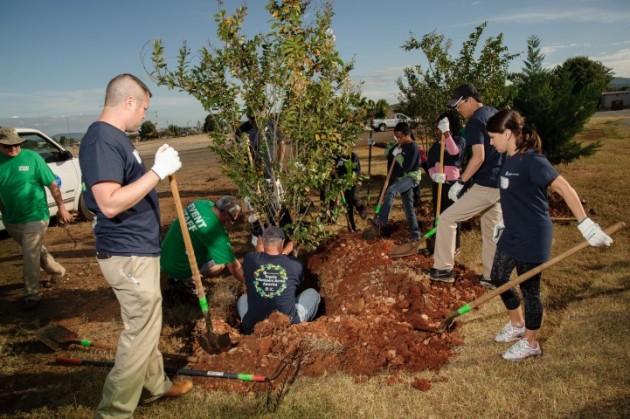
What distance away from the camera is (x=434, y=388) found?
3.17m

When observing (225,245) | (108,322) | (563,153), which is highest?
(563,153)

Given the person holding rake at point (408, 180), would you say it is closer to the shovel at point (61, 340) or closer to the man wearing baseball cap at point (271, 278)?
the man wearing baseball cap at point (271, 278)

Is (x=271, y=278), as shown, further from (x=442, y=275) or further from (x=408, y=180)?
(x=408, y=180)

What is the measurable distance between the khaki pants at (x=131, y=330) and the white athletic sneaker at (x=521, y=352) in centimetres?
290

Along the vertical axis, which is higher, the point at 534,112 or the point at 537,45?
the point at 537,45

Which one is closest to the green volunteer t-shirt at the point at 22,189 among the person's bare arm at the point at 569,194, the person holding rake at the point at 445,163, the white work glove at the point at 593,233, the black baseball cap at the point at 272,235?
the black baseball cap at the point at 272,235

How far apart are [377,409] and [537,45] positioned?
345 inches

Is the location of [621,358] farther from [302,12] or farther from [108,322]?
[108,322]

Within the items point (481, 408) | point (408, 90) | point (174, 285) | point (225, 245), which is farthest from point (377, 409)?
point (408, 90)

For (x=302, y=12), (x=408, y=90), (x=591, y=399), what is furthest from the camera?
(x=408, y=90)

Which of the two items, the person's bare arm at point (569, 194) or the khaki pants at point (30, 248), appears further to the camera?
the khaki pants at point (30, 248)

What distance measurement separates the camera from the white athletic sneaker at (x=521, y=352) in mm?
3408

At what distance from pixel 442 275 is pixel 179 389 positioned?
3.10 metres

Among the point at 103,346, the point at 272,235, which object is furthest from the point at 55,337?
the point at 272,235
